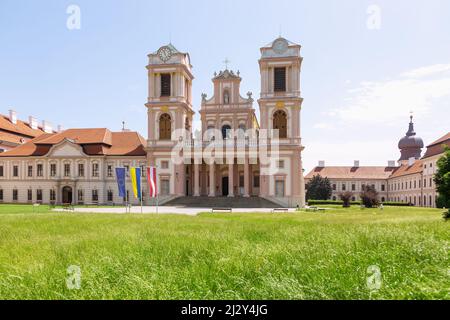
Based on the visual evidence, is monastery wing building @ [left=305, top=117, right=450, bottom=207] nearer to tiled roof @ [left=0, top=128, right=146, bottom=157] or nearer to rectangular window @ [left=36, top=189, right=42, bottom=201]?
tiled roof @ [left=0, top=128, right=146, bottom=157]

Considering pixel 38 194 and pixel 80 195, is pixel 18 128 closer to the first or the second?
pixel 38 194

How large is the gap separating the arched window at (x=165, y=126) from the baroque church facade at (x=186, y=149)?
0.54 ft

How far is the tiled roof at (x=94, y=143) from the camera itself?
53.3 meters

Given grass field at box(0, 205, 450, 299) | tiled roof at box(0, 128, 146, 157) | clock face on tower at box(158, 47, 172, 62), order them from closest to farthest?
grass field at box(0, 205, 450, 299)
clock face on tower at box(158, 47, 172, 62)
tiled roof at box(0, 128, 146, 157)

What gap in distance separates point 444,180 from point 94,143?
5021 cm

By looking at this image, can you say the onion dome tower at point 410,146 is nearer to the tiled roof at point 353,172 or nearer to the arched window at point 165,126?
the tiled roof at point 353,172

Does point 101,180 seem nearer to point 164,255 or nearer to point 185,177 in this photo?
point 185,177

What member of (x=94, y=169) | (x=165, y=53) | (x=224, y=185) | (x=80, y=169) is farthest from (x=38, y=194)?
(x=165, y=53)

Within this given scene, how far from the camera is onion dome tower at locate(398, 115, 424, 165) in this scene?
9562cm

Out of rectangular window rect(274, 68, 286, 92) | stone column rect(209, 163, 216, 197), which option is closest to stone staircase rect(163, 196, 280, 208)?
stone column rect(209, 163, 216, 197)

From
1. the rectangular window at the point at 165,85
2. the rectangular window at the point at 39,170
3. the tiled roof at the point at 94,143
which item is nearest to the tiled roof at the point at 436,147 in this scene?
the rectangular window at the point at 165,85

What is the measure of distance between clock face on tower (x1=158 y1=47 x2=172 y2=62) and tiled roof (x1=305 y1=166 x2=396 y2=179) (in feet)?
193

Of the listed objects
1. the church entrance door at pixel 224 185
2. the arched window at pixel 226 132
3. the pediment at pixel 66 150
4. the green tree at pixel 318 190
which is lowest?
the green tree at pixel 318 190
